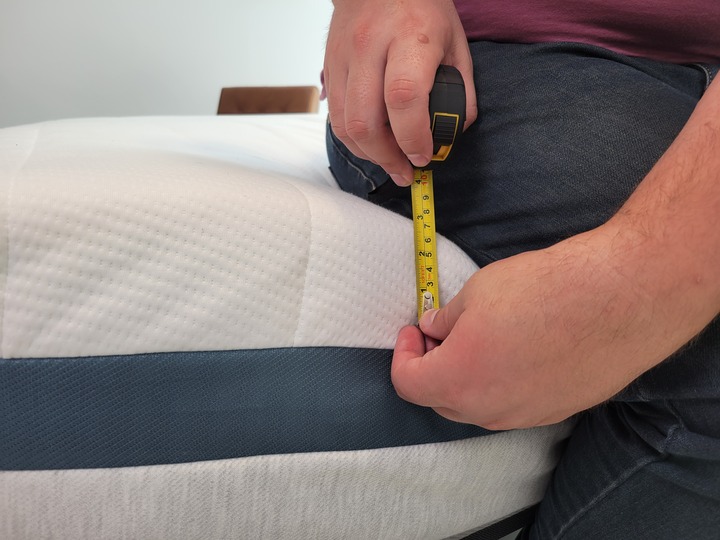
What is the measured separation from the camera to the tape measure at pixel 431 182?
0.56 meters

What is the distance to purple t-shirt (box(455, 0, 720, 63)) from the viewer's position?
2.18 ft

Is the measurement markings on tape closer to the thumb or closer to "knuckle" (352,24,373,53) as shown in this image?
the thumb

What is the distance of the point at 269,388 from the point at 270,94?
2.18 metres

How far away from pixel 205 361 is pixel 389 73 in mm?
350

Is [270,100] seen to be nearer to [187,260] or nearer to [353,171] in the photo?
[353,171]

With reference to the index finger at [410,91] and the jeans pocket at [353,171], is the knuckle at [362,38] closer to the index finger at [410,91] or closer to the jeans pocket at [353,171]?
the index finger at [410,91]

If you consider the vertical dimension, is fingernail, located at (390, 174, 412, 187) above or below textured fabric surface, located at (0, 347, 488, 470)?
above

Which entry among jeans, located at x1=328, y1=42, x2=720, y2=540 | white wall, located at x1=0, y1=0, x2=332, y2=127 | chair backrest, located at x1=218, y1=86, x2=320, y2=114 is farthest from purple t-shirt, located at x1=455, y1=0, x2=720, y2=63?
white wall, located at x1=0, y1=0, x2=332, y2=127

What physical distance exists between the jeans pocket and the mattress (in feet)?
0.32

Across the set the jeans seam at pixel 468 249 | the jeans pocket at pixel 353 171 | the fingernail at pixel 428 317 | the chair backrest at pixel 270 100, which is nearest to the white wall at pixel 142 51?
the chair backrest at pixel 270 100

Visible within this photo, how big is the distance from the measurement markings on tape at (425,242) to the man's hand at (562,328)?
0.10m

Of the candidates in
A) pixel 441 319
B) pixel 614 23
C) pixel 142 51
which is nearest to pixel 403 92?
pixel 441 319

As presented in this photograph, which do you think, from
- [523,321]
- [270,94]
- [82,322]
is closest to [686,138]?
[523,321]

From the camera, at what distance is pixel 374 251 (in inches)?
23.6
